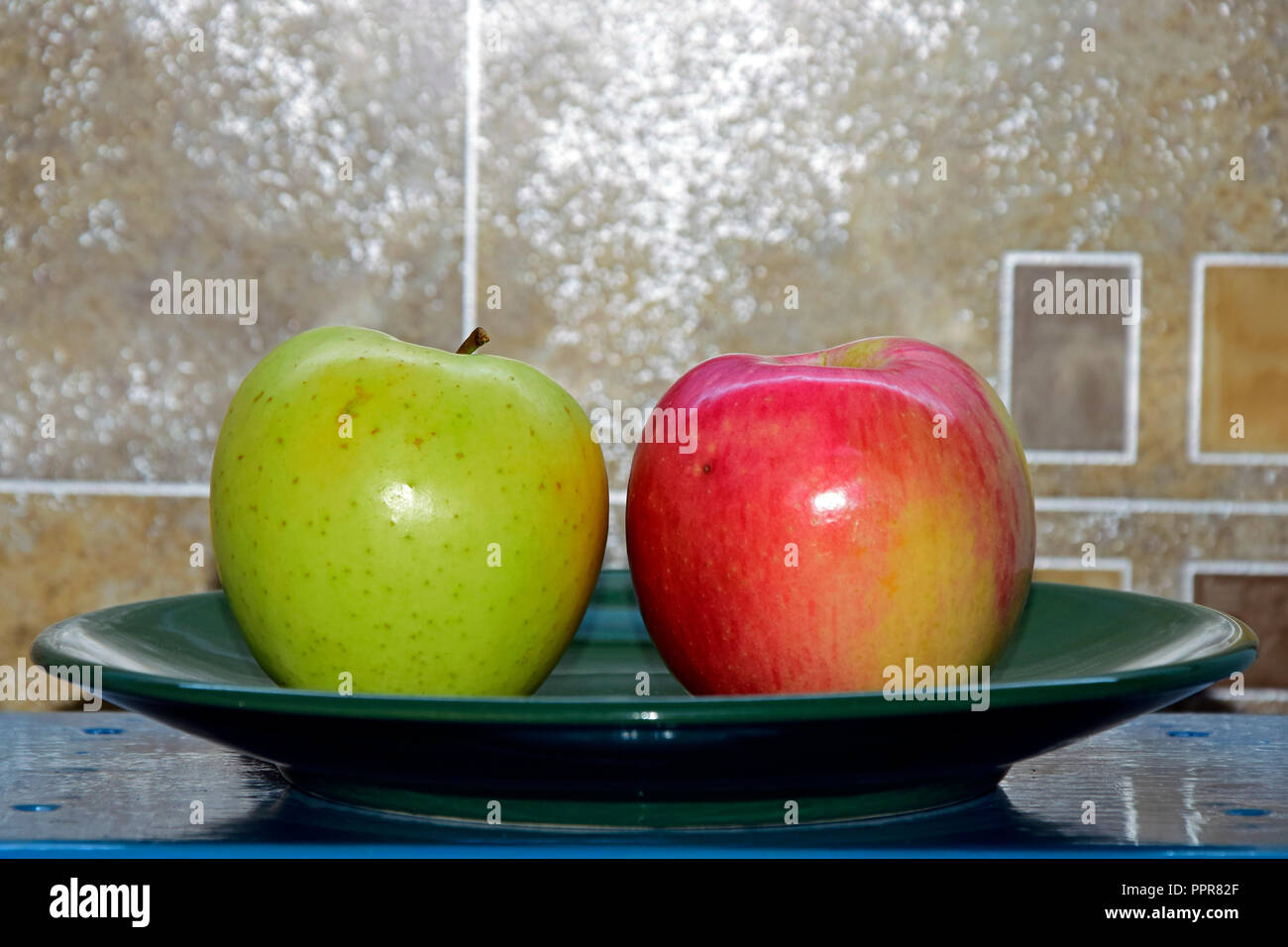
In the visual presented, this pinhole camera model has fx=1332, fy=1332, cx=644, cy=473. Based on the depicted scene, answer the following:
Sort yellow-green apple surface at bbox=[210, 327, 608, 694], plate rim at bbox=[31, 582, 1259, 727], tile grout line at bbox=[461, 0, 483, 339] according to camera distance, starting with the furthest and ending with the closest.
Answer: tile grout line at bbox=[461, 0, 483, 339], yellow-green apple surface at bbox=[210, 327, 608, 694], plate rim at bbox=[31, 582, 1259, 727]

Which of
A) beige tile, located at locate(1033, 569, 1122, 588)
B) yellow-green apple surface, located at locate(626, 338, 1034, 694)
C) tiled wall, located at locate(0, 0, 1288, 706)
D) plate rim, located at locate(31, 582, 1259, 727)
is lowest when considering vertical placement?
beige tile, located at locate(1033, 569, 1122, 588)

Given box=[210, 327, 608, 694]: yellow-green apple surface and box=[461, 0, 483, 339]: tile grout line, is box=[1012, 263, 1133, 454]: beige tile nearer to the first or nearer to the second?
box=[461, 0, 483, 339]: tile grout line

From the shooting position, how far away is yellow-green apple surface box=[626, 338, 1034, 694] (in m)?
0.46

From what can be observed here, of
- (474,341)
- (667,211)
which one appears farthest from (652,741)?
(667,211)

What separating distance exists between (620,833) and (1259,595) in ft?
2.19

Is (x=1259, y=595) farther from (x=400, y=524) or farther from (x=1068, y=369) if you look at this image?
(x=400, y=524)

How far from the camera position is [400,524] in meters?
0.45

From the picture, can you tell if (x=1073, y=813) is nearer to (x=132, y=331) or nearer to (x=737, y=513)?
(x=737, y=513)

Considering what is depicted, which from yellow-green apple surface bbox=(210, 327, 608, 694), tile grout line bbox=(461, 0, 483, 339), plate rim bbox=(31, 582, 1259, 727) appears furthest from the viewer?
tile grout line bbox=(461, 0, 483, 339)

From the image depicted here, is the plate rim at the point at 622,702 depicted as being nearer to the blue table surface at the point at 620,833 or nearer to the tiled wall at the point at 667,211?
the blue table surface at the point at 620,833

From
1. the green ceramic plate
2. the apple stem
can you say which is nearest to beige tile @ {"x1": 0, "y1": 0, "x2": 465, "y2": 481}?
the apple stem

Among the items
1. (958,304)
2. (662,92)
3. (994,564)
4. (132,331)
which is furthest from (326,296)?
(994,564)

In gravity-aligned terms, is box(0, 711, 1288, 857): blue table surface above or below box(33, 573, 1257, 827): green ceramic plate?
below

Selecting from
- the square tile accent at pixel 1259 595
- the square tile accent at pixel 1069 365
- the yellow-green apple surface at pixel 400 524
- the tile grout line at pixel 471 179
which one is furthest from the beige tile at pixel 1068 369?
the yellow-green apple surface at pixel 400 524
